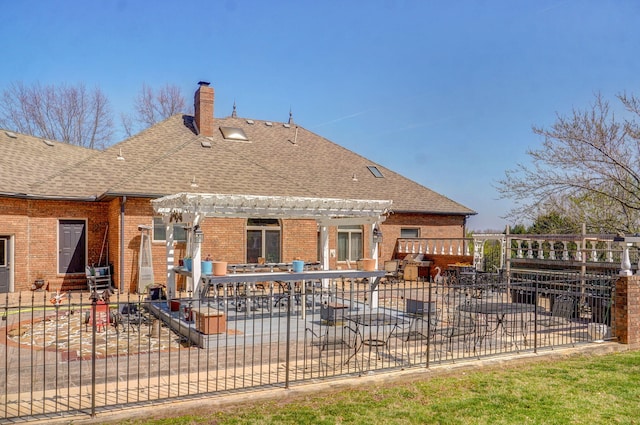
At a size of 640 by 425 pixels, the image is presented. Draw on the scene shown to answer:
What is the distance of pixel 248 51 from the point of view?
59.1 feet

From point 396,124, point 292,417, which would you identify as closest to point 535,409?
point 292,417

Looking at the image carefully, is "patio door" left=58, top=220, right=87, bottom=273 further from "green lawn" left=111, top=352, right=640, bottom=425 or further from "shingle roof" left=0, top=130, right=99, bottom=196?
"green lawn" left=111, top=352, right=640, bottom=425

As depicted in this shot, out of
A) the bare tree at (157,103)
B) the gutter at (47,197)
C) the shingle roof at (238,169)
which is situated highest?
the bare tree at (157,103)

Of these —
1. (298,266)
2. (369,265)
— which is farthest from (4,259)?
(369,265)

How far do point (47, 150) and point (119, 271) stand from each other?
821 centimetres

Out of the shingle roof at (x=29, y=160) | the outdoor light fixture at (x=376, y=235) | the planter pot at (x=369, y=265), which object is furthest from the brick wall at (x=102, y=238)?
the planter pot at (x=369, y=265)

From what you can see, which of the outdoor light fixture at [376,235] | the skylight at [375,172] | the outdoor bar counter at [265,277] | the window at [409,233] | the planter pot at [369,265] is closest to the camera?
the outdoor bar counter at [265,277]

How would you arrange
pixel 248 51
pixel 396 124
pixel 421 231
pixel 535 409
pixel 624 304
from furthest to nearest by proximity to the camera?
1. pixel 396 124
2. pixel 421 231
3. pixel 248 51
4. pixel 624 304
5. pixel 535 409

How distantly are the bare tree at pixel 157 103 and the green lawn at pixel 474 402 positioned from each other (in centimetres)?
3174

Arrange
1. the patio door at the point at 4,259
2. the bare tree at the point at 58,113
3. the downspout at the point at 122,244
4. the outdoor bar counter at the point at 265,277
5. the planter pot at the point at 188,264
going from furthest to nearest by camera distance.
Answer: the bare tree at the point at 58,113 → the patio door at the point at 4,259 → the downspout at the point at 122,244 → the planter pot at the point at 188,264 → the outdoor bar counter at the point at 265,277

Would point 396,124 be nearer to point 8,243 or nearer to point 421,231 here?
point 421,231

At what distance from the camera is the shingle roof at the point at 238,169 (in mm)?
16633

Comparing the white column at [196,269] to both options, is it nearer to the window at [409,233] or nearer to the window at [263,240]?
the window at [263,240]

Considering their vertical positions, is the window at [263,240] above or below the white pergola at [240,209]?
below
